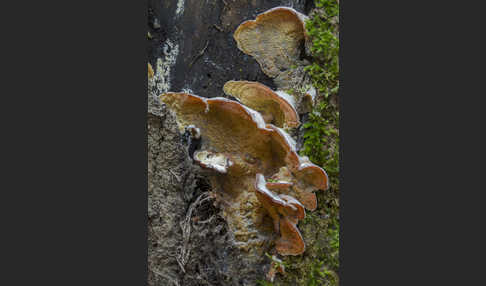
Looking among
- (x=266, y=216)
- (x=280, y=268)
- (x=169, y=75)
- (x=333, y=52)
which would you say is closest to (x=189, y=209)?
(x=266, y=216)

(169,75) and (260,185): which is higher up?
(169,75)

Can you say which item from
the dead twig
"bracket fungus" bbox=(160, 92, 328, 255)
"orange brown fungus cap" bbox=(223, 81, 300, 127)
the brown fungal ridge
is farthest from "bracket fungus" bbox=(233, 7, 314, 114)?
the dead twig

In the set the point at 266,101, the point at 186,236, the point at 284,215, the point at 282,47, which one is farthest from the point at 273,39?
the point at 186,236

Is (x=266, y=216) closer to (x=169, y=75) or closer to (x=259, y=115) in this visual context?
(x=259, y=115)

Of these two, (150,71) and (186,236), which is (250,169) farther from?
(150,71)

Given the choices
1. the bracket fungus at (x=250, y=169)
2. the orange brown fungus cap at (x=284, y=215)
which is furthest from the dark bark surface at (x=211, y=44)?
the orange brown fungus cap at (x=284, y=215)

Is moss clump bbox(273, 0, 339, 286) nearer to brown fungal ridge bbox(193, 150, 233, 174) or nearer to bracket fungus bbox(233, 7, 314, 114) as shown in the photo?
bracket fungus bbox(233, 7, 314, 114)
